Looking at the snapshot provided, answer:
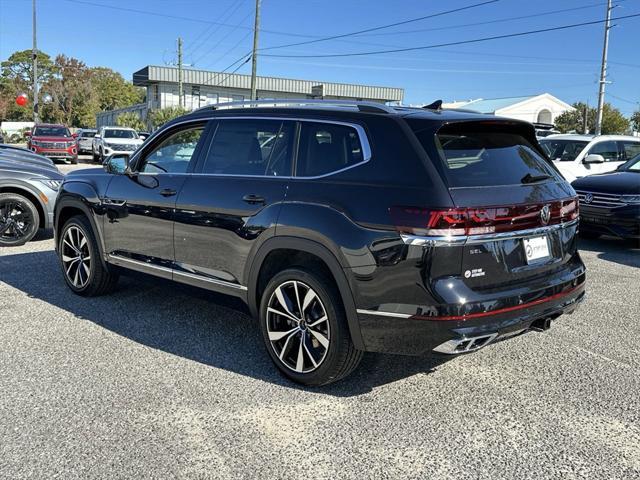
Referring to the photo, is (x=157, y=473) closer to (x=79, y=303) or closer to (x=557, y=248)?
(x=557, y=248)

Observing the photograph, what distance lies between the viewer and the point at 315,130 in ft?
12.8

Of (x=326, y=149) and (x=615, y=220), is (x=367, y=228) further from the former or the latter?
(x=615, y=220)

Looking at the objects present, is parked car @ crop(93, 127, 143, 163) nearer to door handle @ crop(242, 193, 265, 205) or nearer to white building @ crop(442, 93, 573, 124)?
door handle @ crop(242, 193, 265, 205)

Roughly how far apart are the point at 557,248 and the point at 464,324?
39.6 inches

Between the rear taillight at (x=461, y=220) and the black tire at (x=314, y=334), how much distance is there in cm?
67

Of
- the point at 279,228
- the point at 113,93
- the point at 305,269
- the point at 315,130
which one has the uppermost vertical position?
the point at 113,93

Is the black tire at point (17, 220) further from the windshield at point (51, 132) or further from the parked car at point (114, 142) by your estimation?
the windshield at point (51, 132)

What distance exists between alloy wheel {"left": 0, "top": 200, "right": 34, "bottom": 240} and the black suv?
489 centimetres

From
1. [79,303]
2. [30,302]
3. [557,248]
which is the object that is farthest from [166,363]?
[557,248]

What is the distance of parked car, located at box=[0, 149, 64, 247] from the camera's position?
27.9 ft

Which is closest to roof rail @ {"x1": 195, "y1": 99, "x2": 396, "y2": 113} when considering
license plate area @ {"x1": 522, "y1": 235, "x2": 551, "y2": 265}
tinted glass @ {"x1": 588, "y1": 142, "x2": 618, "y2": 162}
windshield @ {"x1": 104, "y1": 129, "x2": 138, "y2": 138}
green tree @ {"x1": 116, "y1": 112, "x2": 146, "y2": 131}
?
license plate area @ {"x1": 522, "y1": 235, "x2": 551, "y2": 265}

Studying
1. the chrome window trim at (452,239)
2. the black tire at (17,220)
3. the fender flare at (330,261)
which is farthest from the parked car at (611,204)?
the black tire at (17,220)

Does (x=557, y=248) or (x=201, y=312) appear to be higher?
(x=557, y=248)

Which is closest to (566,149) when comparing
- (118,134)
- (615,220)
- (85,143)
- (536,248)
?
(615,220)
